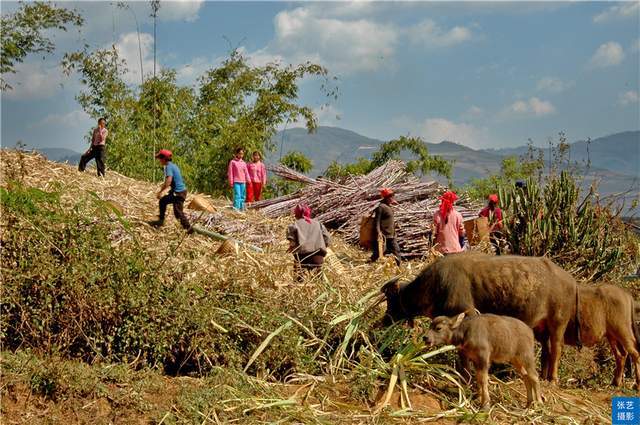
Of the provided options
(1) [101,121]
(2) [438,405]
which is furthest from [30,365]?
(1) [101,121]

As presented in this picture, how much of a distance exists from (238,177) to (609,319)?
36.3 feet

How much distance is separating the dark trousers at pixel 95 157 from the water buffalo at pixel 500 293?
11560 mm

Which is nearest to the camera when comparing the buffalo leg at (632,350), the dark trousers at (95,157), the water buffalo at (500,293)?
the water buffalo at (500,293)

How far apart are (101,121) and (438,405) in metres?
12.4

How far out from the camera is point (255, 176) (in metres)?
18.6

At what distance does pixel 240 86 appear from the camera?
88.5 feet

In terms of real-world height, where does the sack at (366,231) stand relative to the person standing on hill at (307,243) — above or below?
below

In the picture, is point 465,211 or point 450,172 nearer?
point 465,211

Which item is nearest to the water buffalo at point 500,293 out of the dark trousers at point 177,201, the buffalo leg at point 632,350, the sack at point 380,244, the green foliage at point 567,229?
the buffalo leg at point 632,350

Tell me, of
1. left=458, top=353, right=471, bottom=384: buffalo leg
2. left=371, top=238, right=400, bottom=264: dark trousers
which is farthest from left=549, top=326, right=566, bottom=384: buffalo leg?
left=371, top=238, right=400, bottom=264: dark trousers

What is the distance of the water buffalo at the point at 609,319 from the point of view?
8125 millimetres

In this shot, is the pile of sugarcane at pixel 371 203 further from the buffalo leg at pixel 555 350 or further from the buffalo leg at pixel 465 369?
the buffalo leg at pixel 465 369

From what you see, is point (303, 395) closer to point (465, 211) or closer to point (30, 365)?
point (30, 365)

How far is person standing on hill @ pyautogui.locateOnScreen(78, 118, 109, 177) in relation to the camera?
17.5 m
